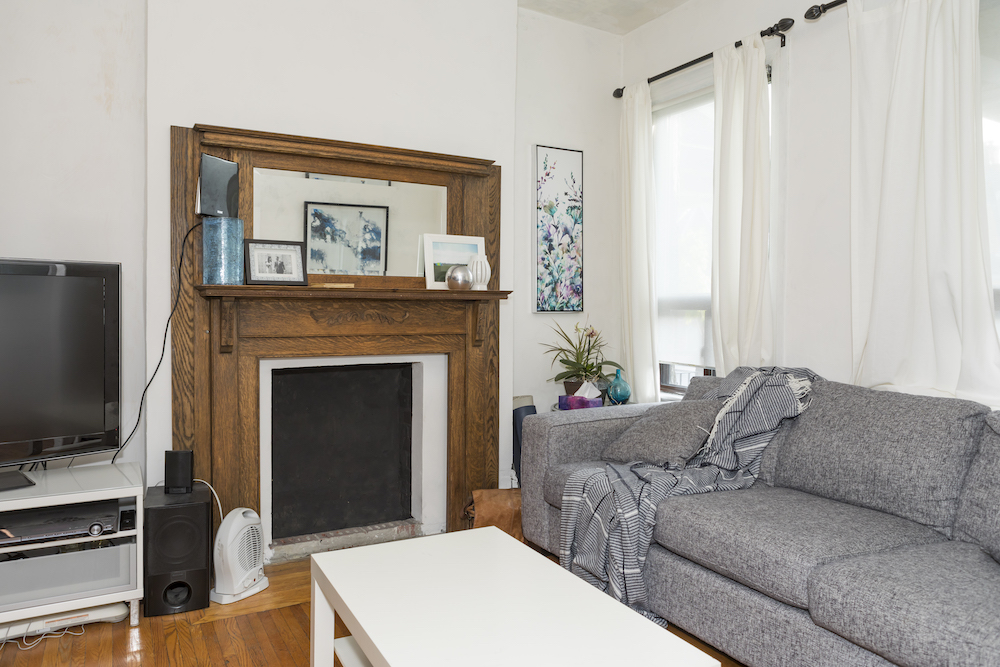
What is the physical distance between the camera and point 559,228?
373 centimetres

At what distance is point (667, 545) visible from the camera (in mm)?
2115

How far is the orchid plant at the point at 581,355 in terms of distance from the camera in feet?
11.7

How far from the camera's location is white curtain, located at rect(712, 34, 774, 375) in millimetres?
2953

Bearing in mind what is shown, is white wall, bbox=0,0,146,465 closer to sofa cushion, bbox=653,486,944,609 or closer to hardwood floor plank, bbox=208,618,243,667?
hardwood floor plank, bbox=208,618,243,667

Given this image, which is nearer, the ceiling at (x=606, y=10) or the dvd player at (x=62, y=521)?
the dvd player at (x=62, y=521)

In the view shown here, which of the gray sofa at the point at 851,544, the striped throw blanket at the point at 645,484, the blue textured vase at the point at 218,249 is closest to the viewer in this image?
the gray sofa at the point at 851,544

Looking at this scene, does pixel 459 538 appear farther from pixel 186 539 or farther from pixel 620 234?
pixel 620 234

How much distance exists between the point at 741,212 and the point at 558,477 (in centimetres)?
149

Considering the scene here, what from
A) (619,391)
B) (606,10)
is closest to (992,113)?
(619,391)

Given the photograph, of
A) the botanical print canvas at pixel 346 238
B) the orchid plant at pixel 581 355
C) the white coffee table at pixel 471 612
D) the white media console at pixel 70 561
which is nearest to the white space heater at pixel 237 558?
the white media console at pixel 70 561

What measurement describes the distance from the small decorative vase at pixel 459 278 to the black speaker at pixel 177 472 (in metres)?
1.26

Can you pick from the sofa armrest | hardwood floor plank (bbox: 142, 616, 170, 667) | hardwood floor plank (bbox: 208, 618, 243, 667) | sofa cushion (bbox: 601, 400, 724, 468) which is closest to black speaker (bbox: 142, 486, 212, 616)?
hardwood floor plank (bbox: 142, 616, 170, 667)

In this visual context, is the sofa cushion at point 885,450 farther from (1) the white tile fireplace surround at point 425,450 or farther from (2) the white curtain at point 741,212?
(1) the white tile fireplace surround at point 425,450

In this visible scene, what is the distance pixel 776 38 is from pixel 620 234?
1310 millimetres
